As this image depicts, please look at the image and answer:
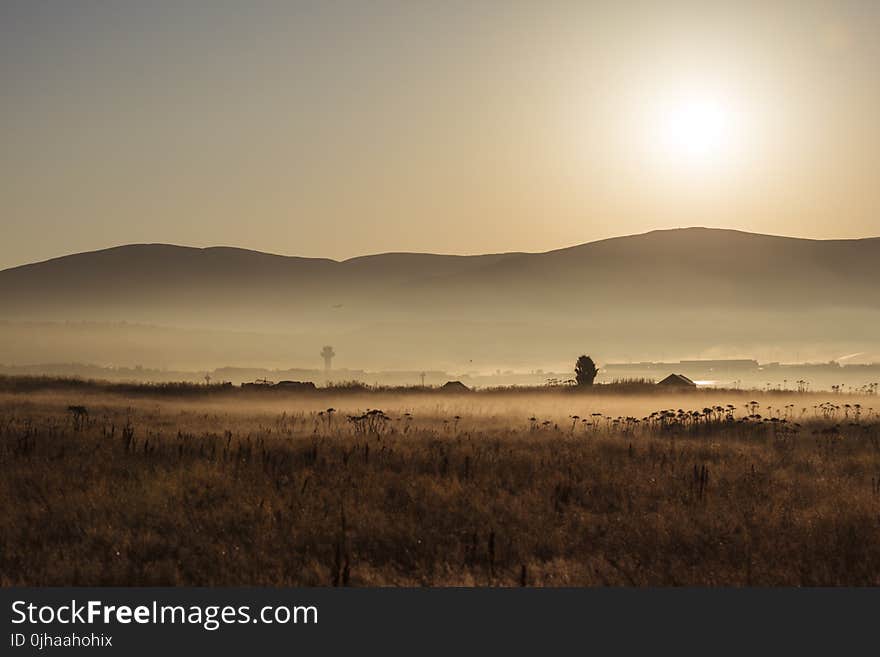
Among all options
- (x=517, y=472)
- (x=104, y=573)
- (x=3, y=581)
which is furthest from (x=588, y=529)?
(x=3, y=581)

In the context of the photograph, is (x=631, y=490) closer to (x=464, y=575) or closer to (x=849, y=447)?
(x=464, y=575)

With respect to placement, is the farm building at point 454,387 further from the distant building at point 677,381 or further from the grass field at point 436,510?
the grass field at point 436,510

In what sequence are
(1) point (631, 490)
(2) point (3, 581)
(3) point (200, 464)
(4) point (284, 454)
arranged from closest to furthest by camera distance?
(2) point (3, 581) → (1) point (631, 490) → (3) point (200, 464) → (4) point (284, 454)

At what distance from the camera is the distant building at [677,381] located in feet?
163

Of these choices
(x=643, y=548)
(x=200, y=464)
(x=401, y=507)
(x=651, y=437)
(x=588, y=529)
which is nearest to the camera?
(x=643, y=548)

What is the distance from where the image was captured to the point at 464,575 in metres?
9.28

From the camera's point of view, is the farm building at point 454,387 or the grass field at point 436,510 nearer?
Answer: the grass field at point 436,510

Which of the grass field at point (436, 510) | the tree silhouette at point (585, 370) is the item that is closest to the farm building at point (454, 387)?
the tree silhouette at point (585, 370)

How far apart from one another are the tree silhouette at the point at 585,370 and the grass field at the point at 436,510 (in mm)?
29109

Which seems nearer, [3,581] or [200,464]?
[3,581]

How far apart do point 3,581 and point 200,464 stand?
6470 mm

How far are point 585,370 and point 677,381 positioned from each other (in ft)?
20.0

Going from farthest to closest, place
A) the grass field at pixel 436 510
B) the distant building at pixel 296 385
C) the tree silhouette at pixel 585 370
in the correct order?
1. the tree silhouette at pixel 585 370
2. the distant building at pixel 296 385
3. the grass field at pixel 436 510

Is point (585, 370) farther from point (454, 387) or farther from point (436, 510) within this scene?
point (436, 510)
